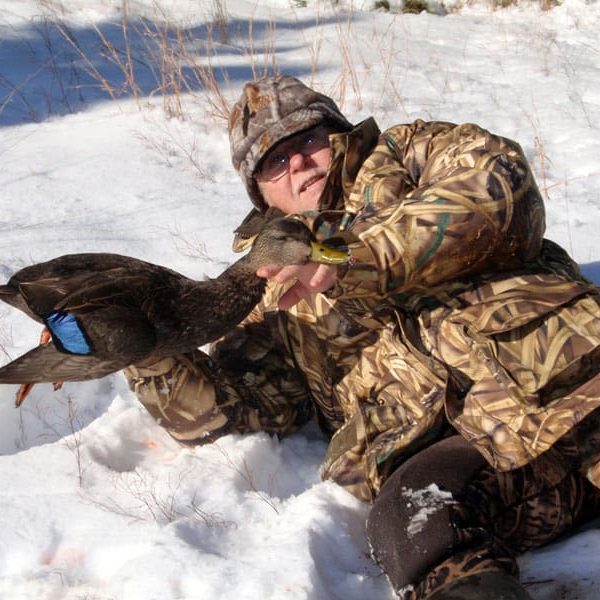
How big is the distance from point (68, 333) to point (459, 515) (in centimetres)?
132

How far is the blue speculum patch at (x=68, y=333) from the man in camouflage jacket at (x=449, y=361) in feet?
2.08

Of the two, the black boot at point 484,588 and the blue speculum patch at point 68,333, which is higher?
the blue speculum patch at point 68,333

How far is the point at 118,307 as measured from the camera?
2721 mm

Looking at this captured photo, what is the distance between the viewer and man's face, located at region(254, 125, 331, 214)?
136 inches

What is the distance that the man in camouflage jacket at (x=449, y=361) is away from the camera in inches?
105

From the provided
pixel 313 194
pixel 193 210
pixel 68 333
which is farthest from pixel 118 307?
pixel 193 210

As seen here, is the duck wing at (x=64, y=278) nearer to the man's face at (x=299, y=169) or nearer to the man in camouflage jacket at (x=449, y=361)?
the man in camouflage jacket at (x=449, y=361)

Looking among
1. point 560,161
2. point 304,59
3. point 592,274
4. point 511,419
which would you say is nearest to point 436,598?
point 511,419

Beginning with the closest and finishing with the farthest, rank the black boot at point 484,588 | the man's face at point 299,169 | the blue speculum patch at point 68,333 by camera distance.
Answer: the black boot at point 484,588, the blue speculum patch at point 68,333, the man's face at point 299,169

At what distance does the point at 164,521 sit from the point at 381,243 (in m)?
1.20

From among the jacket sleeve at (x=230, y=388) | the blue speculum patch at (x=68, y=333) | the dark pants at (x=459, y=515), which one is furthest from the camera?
the jacket sleeve at (x=230, y=388)

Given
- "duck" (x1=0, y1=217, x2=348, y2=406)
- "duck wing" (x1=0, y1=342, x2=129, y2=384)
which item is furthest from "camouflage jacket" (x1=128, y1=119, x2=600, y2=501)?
"duck wing" (x1=0, y1=342, x2=129, y2=384)

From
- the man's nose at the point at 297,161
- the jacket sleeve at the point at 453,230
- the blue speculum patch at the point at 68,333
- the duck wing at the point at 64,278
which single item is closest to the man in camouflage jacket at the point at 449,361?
the jacket sleeve at the point at 453,230

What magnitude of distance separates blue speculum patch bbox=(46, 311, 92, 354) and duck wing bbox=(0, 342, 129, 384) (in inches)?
1.8
